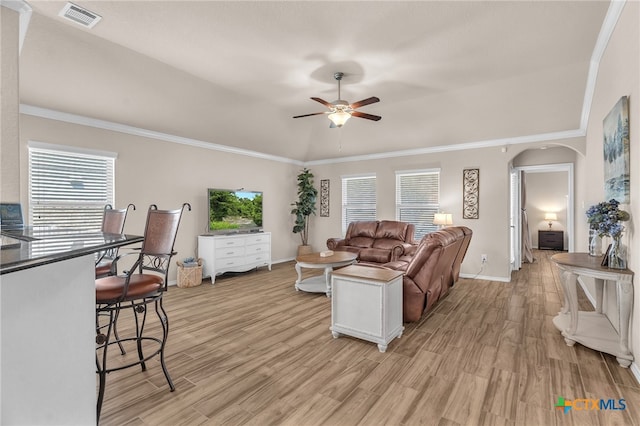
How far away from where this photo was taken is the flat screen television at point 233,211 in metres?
5.51

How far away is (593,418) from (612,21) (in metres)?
3.19

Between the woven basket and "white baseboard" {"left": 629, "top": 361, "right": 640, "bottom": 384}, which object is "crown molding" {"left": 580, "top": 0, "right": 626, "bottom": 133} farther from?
the woven basket

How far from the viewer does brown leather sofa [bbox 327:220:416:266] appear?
17.6 feet

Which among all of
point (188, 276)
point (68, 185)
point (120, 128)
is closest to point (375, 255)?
point (188, 276)

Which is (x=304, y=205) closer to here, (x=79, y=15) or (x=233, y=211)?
(x=233, y=211)

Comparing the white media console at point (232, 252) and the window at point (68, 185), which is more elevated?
the window at point (68, 185)

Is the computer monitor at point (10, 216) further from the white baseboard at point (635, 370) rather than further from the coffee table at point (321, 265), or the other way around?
the white baseboard at point (635, 370)

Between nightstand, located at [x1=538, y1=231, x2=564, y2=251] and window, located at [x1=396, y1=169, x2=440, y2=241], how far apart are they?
5268 millimetres

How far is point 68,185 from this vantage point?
13.3ft

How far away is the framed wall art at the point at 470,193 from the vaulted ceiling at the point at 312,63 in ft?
2.01

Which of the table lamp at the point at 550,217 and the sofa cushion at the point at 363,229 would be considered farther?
the table lamp at the point at 550,217

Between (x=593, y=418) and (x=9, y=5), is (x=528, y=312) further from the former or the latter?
(x=9, y=5)

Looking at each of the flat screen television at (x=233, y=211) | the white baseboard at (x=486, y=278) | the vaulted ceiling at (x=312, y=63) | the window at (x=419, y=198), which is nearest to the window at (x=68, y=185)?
the vaulted ceiling at (x=312, y=63)

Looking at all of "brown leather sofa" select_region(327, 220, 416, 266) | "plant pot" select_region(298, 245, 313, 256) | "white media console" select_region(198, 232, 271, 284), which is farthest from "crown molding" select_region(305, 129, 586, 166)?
"white media console" select_region(198, 232, 271, 284)
